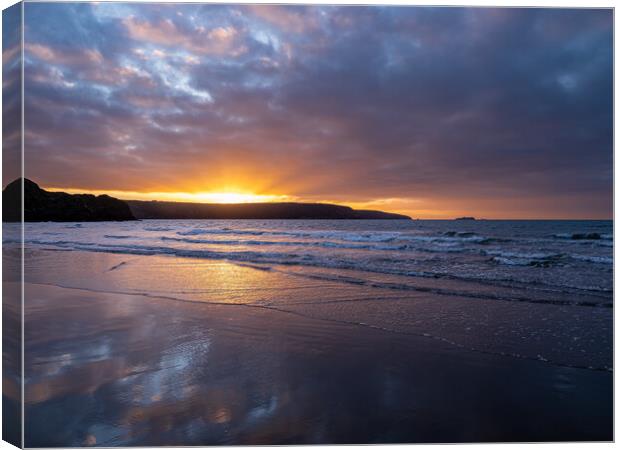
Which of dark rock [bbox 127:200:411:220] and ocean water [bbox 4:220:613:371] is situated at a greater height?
dark rock [bbox 127:200:411:220]

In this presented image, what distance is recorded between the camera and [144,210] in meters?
22.7

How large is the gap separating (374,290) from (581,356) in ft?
9.06

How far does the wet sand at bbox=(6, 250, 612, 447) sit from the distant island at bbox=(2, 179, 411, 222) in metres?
1.20

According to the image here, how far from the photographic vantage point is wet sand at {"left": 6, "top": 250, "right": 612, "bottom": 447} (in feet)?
7.29

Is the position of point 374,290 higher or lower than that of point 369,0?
lower

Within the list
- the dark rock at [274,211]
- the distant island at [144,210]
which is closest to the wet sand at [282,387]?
the distant island at [144,210]

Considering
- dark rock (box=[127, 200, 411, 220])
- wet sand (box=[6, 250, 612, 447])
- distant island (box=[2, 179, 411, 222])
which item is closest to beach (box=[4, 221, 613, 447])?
wet sand (box=[6, 250, 612, 447])

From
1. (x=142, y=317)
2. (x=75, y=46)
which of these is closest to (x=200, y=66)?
(x=75, y=46)

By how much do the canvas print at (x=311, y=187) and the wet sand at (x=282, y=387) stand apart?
2 centimetres

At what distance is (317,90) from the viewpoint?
3926 mm

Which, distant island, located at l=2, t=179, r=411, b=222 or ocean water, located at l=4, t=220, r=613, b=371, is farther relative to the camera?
ocean water, located at l=4, t=220, r=613, b=371

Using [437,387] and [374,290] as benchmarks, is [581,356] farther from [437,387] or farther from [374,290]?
[374,290]

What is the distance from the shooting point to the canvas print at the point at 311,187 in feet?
7.64

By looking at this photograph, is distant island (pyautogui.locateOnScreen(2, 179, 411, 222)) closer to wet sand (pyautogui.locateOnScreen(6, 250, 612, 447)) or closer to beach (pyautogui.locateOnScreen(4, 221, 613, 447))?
beach (pyautogui.locateOnScreen(4, 221, 613, 447))
